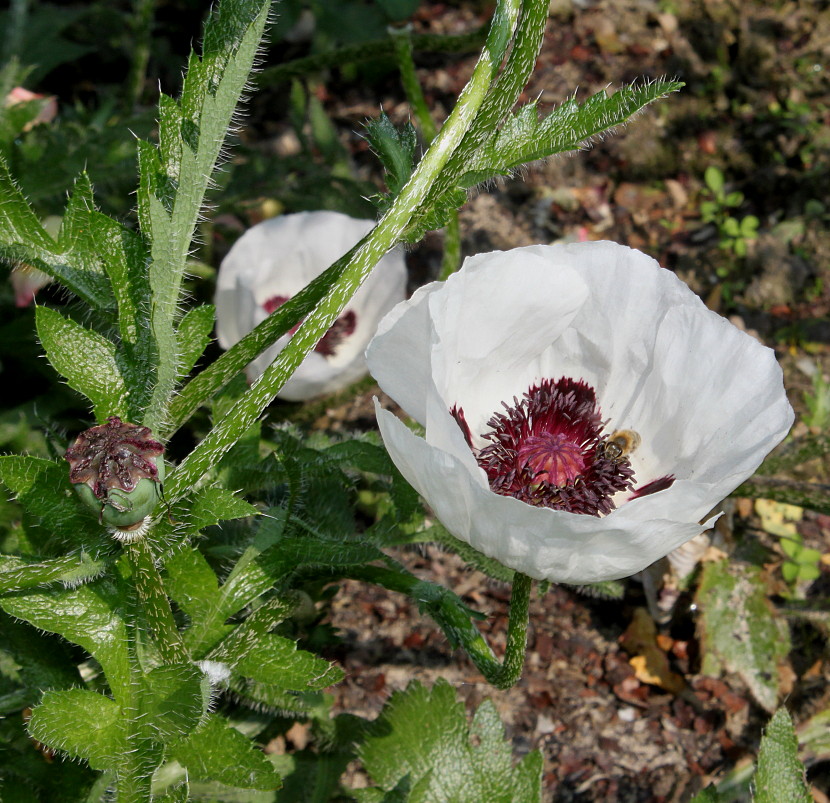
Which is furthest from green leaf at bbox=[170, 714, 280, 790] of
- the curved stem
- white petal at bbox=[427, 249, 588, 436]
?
white petal at bbox=[427, 249, 588, 436]

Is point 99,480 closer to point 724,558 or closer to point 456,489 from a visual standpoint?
point 456,489

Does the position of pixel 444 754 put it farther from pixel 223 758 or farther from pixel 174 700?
pixel 174 700

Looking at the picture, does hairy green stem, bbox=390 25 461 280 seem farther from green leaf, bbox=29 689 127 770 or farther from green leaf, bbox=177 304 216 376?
green leaf, bbox=29 689 127 770

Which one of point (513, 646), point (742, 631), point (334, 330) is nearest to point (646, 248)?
point (334, 330)

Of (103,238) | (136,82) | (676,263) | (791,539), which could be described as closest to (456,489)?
(103,238)

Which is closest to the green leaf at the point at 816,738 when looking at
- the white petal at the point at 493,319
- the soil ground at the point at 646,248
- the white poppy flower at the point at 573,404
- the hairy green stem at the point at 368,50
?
the soil ground at the point at 646,248

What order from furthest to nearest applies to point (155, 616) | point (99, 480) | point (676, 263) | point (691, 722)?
1. point (676, 263)
2. point (691, 722)
3. point (155, 616)
4. point (99, 480)
